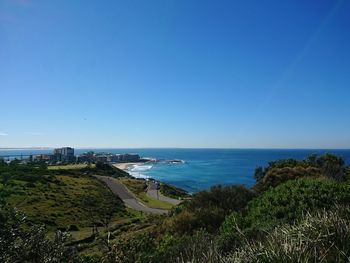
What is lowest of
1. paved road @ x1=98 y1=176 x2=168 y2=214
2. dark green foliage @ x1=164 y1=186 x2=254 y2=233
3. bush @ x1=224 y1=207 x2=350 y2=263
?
paved road @ x1=98 y1=176 x2=168 y2=214

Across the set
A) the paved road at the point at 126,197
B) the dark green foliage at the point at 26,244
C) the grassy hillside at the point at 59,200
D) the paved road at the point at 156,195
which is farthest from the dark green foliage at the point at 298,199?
the paved road at the point at 156,195

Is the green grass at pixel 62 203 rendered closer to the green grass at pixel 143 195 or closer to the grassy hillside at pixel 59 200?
the grassy hillside at pixel 59 200

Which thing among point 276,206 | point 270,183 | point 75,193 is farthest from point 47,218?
point 276,206

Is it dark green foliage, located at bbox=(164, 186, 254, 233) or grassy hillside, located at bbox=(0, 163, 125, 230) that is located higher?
dark green foliage, located at bbox=(164, 186, 254, 233)

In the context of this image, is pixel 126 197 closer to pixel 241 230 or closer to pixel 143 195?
pixel 143 195

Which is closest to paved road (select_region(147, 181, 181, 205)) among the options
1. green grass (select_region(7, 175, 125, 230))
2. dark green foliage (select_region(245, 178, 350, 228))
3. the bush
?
green grass (select_region(7, 175, 125, 230))

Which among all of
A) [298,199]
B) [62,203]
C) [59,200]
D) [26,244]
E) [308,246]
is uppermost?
[308,246]

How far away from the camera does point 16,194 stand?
62.1 m

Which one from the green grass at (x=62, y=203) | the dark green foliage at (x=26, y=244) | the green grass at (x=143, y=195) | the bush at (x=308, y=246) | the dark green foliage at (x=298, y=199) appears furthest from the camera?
the green grass at (x=143, y=195)

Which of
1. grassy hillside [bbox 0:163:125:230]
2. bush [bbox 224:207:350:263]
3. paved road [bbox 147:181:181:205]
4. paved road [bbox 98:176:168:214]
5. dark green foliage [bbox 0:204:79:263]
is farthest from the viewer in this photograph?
paved road [bbox 147:181:181:205]

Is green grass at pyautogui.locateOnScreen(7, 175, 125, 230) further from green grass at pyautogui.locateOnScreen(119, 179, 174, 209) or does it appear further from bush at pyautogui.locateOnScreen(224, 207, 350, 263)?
bush at pyautogui.locateOnScreen(224, 207, 350, 263)

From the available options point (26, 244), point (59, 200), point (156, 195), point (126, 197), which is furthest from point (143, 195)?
point (26, 244)

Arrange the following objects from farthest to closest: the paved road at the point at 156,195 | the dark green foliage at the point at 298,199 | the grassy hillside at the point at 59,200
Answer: the paved road at the point at 156,195, the grassy hillside at the point at 59,200, the dark green foliage at the point at 298,199

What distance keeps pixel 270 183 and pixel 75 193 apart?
163ft
